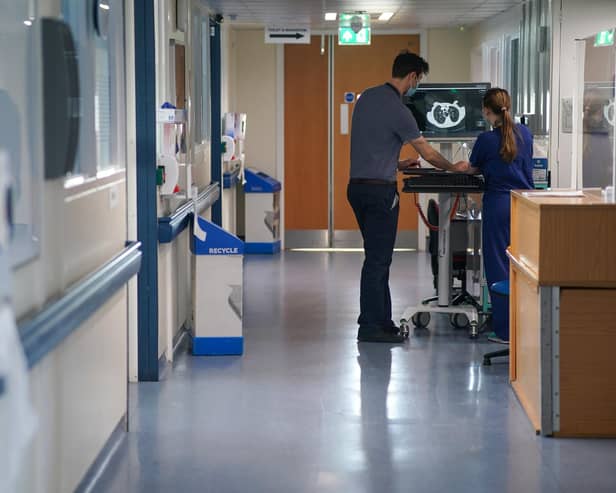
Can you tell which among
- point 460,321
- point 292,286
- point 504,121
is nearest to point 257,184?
point 292,286

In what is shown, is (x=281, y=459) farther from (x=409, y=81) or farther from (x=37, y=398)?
(x=409, y=81)

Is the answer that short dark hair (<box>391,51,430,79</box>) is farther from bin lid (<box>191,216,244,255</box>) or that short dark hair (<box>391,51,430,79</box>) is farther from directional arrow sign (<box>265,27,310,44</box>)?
directional arrow sign (<box>265,27,310,44</box>)

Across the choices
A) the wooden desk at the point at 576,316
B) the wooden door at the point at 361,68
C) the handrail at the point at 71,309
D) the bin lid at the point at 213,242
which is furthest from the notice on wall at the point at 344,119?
the handrail at the point at 71,309

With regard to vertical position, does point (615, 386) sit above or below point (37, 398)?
below

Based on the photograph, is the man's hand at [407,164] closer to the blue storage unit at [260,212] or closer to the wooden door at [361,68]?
the blue storage unit at [260,212]

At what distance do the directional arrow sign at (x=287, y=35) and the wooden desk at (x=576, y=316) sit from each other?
6.94m

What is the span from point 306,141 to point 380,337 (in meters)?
6.34

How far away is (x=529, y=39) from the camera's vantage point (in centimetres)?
937

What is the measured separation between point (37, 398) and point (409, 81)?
434 centimetres

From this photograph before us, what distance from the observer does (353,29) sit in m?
11.5

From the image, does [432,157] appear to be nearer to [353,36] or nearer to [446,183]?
[446,183]

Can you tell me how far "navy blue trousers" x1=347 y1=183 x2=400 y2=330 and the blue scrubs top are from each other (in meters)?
0.60

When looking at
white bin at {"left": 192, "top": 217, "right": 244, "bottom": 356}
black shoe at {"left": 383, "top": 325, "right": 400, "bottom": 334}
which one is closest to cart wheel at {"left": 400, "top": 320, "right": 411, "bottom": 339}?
black shoe at {"left": 383, "top": 325, "right": 400, "bottom": 334}

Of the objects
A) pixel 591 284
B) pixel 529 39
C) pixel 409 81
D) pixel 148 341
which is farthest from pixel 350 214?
pixel 591 284
